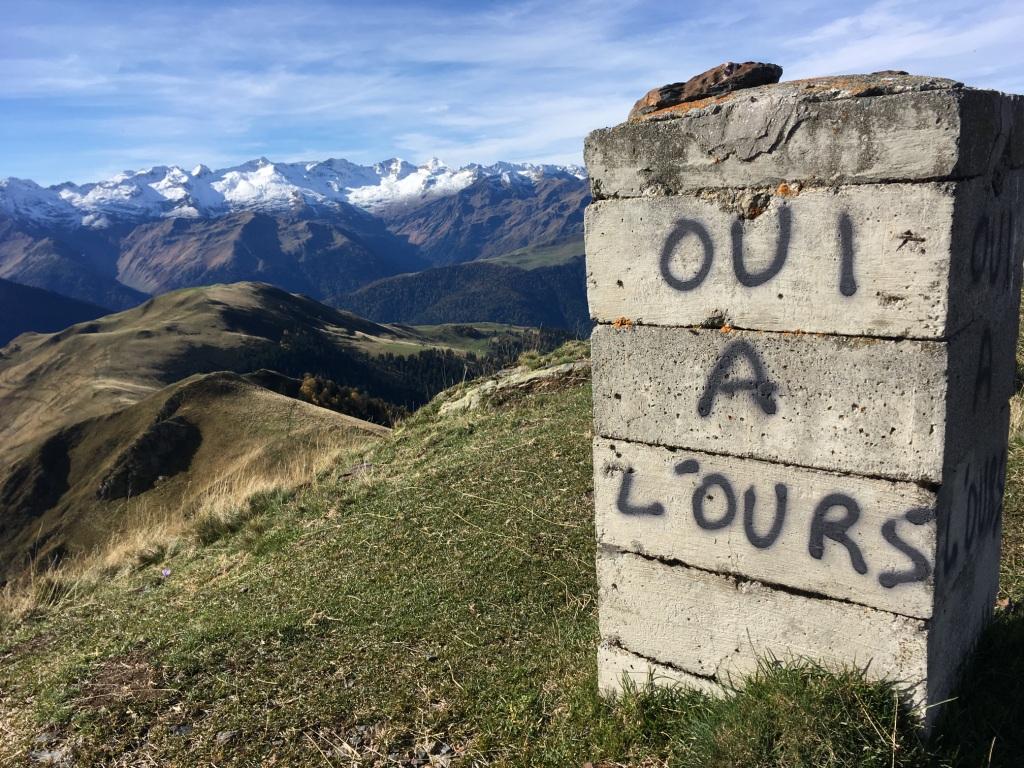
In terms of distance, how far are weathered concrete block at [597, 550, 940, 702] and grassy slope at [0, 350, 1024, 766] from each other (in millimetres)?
162

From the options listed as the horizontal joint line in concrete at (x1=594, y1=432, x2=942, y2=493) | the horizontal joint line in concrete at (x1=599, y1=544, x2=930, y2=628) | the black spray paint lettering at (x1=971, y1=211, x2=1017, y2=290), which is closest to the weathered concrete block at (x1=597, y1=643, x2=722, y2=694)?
the horizontal joint line in concrete at (x1=599, y1=544, x2=930, y2=628)

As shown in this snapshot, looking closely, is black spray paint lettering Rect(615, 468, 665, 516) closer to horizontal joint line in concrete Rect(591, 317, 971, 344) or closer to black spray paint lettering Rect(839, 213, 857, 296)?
horizontal joint line in concrete Rect(591, 317, 971, 344)

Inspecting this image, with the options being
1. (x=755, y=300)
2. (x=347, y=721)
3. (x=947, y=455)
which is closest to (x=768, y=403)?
(x=755, y=300)

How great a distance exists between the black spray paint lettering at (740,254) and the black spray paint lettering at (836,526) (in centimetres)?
103

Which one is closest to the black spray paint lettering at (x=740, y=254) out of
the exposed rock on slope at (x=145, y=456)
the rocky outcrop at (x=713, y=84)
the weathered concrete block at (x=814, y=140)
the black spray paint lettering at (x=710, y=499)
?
the weathered concrete block at (x=814, y=140)

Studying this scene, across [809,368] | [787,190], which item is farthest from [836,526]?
[787,190]

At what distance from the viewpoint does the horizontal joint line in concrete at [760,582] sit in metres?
3.65

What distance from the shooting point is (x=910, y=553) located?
352 cm

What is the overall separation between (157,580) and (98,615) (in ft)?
3.35

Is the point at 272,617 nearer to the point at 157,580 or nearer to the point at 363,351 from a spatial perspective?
the point at 157,580

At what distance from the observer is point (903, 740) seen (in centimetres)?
351

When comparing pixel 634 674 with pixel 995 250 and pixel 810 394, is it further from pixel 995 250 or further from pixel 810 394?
pixel 995 250

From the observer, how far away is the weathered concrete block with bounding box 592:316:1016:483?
339 cm

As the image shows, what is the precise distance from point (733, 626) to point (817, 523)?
81cm
